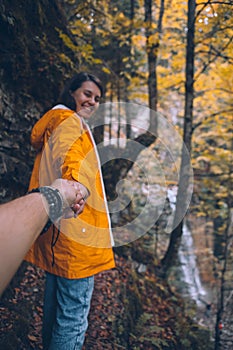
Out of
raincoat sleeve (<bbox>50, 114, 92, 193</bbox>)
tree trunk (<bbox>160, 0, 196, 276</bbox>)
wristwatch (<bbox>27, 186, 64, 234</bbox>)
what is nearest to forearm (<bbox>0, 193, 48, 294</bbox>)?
wristwatch (<bbox>27, 186, 64, 234</bbox>)

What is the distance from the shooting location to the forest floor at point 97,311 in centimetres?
306

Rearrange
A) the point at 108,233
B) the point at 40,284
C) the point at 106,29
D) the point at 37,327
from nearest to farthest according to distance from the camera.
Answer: the point at 108,233 → the point at 37,327 → the point at 40,284 → the point at 106,29

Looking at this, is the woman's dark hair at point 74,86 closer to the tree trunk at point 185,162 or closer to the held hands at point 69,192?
the held hands at point 69,192

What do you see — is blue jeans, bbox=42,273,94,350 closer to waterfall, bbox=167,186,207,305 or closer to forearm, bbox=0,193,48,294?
forearm, bbox=0,193,48,294

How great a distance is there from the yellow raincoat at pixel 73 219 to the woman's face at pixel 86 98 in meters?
0.32

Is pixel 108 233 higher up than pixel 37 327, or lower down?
higher up

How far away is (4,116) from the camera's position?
144 inches

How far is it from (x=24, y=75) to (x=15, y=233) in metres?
3.81

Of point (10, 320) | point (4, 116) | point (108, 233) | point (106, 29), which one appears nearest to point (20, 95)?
point (4, 116)

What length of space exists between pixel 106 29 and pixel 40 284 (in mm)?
5240

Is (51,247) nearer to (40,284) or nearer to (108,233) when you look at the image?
(108,233)

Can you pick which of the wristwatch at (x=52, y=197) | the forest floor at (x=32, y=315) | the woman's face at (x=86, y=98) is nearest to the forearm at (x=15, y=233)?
the wristwatch at (x=52, y=197)

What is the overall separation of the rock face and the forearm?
9.69 feet

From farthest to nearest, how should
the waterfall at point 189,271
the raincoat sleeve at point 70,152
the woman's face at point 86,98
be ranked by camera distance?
the waterfall at point 189,271
the woman's face at point 86,98
the raincoat sleeve at point 70,152
